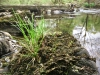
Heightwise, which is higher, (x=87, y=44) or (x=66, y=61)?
(x=66, y=61)

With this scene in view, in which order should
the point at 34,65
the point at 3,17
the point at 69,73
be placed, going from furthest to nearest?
the point at 3,17 < the point at 34,65 < the point at 69,73

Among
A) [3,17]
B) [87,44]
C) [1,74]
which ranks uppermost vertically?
[3,17]

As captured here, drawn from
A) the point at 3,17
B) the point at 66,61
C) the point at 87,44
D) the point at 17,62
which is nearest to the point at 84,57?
the point at 66,61

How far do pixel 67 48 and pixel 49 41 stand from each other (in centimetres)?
43

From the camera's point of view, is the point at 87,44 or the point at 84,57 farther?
the point at 87,44

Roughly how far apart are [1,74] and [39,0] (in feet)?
89.1

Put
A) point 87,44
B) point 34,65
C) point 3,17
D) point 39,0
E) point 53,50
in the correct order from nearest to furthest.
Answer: point 34,65 < point 53,50 < point 87,44 < point 3,17 < point 39,0

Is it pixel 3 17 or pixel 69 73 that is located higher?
pixel 3 17

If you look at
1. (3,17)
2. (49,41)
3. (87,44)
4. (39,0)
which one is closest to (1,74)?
(49,41)

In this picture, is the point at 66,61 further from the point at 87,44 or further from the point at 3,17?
the point at 3,17

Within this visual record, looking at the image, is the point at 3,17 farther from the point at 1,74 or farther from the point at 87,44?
the point at 1,74

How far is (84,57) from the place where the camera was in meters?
2.86

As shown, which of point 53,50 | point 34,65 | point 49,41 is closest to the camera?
point 34,65

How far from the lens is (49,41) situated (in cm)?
350
